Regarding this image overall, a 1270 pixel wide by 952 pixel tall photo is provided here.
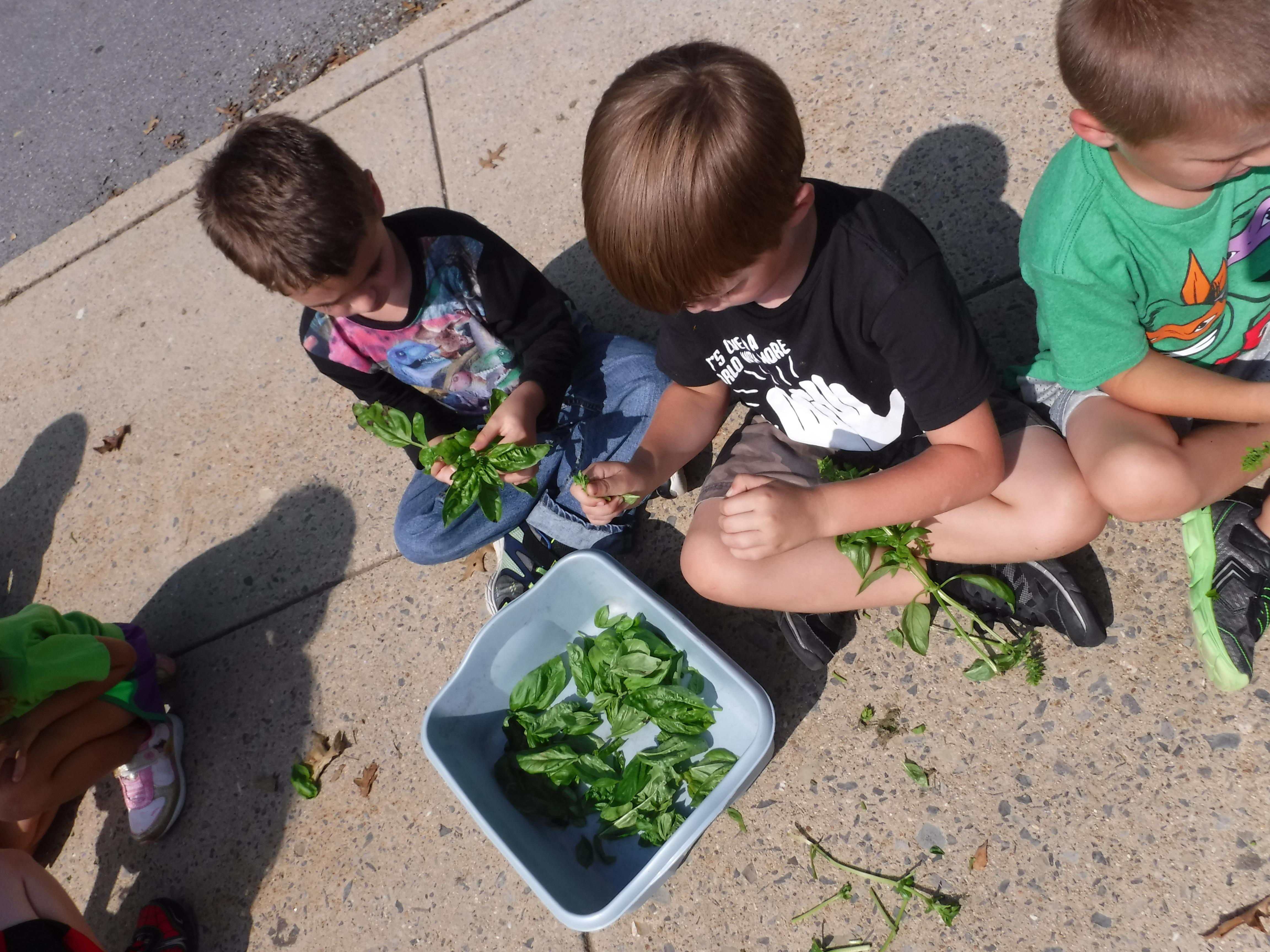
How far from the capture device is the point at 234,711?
2.69 metres

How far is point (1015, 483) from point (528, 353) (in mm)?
1222

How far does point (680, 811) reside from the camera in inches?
82.8

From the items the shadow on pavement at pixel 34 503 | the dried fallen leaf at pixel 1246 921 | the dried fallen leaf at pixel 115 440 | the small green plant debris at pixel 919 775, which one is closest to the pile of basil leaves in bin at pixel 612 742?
the small green plant debris at pixel 919 775

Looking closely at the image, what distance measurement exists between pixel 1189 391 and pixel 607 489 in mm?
1168

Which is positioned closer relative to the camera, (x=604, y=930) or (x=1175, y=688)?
Result: (x=1175, y=688)

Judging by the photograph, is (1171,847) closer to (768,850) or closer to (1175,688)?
(1175,688)

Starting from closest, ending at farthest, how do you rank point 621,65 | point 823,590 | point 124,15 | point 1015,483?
point 1015,483
point 823,590
point 621,65
point 124,15

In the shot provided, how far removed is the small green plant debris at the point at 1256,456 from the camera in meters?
1.76

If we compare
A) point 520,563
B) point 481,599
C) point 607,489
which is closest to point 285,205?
point 607,489

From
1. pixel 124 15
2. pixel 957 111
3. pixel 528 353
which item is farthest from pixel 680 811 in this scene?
pixel 124 15

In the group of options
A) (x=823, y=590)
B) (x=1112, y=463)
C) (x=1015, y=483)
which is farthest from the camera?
(x=823, y=590)

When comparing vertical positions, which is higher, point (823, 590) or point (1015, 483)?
point (1015, 483)

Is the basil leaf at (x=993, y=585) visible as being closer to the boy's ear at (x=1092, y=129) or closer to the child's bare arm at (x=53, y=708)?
the boy's ear at (x=1092, y=129)

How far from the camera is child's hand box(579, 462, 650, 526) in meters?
1.88
